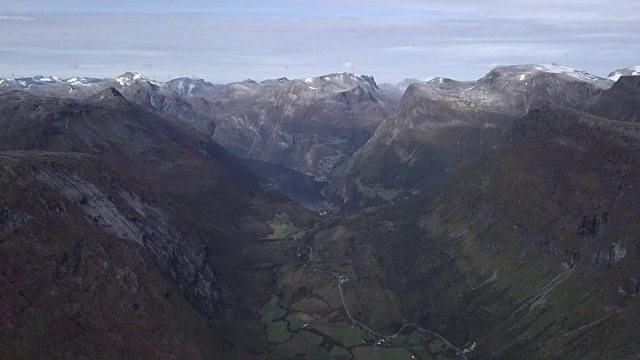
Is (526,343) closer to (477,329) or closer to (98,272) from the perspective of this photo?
(477,329)

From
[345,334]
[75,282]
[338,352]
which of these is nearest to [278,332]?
[345,334]

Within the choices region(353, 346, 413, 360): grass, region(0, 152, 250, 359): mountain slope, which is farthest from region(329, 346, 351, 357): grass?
region(0, 152, 250, 359): mountain slope

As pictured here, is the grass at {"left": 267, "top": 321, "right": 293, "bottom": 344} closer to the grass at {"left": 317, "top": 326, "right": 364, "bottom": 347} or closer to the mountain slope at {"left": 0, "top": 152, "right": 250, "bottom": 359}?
the grass at {"left": 317, "top": 326, "right": 364, "bottom": 347}

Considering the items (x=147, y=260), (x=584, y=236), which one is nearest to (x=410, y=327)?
(x=584, y=236)

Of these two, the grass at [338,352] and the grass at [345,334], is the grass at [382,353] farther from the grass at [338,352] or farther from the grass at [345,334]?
the grass at [345,334]

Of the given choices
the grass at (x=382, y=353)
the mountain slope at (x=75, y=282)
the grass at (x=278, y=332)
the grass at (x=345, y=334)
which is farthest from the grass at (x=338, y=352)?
the mountain slope at (x=75, y=282)
